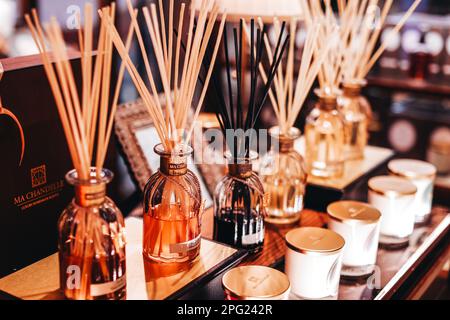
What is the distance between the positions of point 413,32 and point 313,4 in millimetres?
1762

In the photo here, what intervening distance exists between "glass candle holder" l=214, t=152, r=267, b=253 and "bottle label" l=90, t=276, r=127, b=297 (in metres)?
0.30

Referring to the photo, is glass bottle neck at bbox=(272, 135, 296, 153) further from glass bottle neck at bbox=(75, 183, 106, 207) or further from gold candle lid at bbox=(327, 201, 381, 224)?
glass bottle neck at bbox=(75, 183, 106, 207)

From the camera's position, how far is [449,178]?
9.93ft

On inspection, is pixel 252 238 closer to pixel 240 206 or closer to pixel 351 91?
pixel 240 206

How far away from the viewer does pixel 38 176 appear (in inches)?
41.9

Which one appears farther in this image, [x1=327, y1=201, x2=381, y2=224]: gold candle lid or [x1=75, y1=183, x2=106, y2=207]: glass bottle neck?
[x1=327, y1=201, x2=381, y2=224]: gold candle lid

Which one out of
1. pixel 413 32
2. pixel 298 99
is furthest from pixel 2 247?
pixel 413 32

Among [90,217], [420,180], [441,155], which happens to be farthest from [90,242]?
[441,155]

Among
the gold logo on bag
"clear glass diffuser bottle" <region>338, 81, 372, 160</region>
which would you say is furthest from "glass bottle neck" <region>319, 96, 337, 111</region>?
the gold logo on bag

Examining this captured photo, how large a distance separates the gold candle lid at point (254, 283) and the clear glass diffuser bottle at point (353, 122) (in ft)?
2.37

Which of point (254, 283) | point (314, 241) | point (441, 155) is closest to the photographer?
point (254, 283)

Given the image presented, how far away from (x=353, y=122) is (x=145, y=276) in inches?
33.6

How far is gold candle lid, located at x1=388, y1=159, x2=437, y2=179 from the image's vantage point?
147cm

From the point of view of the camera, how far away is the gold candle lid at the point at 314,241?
103cm
